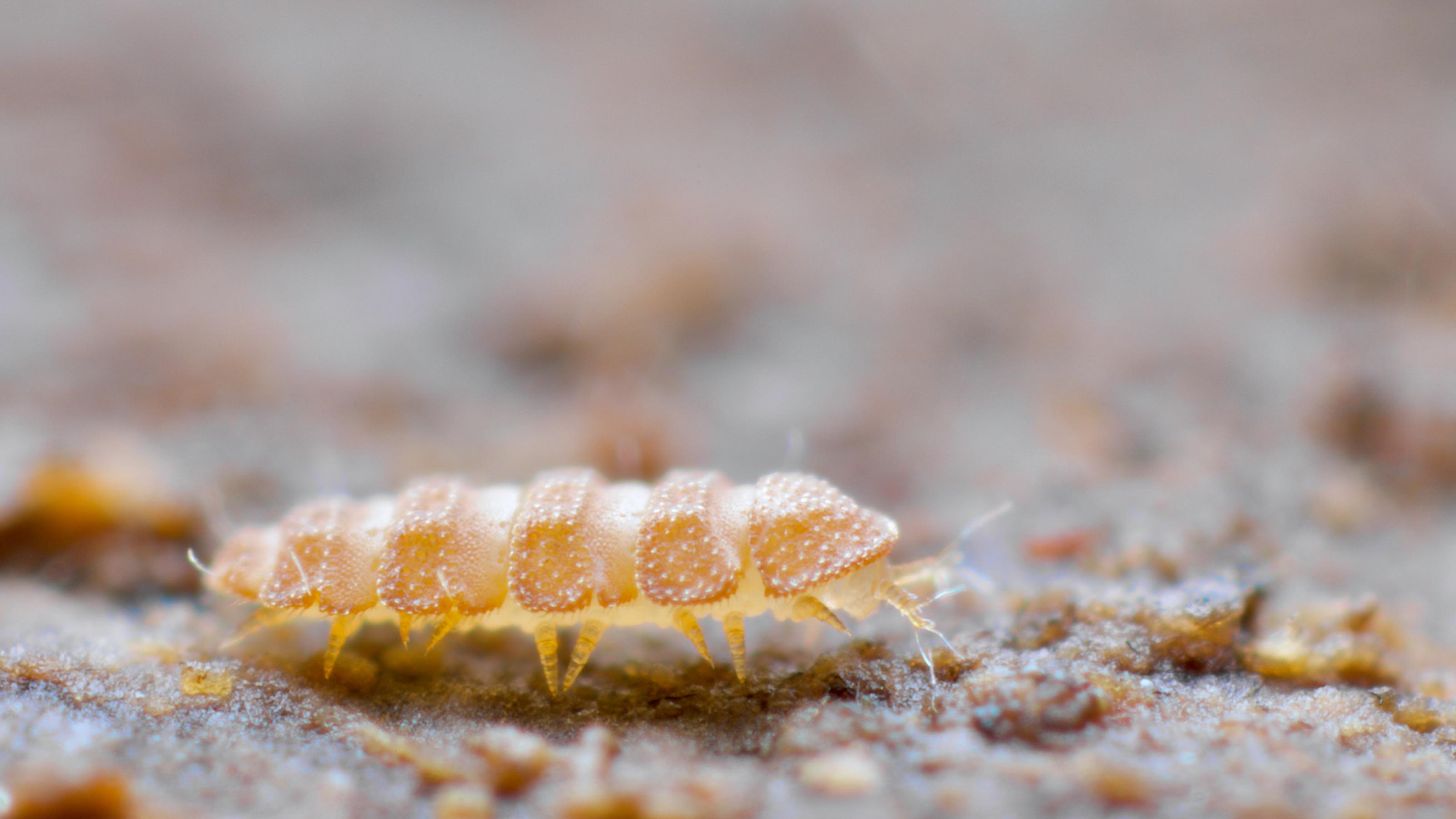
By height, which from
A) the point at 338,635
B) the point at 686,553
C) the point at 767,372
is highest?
the point at 767,372

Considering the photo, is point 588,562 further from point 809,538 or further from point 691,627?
point 809,538

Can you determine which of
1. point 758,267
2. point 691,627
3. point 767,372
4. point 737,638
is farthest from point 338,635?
point 758,267

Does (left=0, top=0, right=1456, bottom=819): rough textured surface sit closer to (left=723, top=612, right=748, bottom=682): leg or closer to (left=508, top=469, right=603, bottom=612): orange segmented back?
(left=723, top=612, right=748, bottom=682): leg

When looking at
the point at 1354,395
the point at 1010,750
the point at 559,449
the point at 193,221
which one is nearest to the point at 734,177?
the point at 559,449

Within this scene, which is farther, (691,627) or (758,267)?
(758,267)

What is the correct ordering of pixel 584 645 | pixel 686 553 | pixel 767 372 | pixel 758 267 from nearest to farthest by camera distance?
1. pixel 686 553
2. pixel 584 645
3. pixel 767 372
4. pixel 758 267

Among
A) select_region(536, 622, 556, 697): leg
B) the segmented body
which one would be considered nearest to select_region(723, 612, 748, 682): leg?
the segmented body
